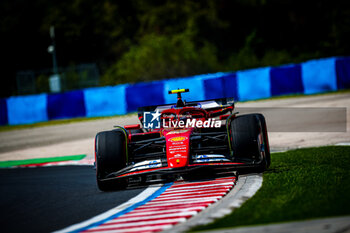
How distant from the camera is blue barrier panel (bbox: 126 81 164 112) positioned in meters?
24.7

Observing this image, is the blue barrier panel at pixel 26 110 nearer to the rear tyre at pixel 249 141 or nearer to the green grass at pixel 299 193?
the green grass at pixel 299 193

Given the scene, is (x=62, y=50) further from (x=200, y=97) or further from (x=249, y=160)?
(x=249, y=160)

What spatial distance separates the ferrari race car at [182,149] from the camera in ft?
24.4

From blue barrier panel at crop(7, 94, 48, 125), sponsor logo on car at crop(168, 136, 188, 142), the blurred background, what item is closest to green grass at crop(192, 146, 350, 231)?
sponsor logo on car at crop(168, 136, 188, 142)

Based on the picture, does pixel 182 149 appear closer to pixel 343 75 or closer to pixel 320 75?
pixel 320 75

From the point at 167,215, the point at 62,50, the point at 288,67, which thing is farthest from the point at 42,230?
the point at 62,50

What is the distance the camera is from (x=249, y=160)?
7.55 m

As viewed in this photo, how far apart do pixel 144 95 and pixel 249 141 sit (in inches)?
686

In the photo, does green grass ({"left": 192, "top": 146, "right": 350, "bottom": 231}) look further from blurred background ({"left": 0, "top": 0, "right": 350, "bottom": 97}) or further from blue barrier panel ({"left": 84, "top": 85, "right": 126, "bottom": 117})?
blurred background ({"left": 0, "top": 0, "right": 350, "bottom": 97})

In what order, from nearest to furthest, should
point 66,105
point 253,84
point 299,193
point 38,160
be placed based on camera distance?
point 299,193 < point 38,160 < point 253,84 < point 66,105

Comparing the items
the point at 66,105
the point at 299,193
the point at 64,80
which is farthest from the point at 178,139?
the point at 64,80

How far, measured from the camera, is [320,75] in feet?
83.6

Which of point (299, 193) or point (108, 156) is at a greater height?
point (108, 156)

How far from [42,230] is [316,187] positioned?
9.99 ft
